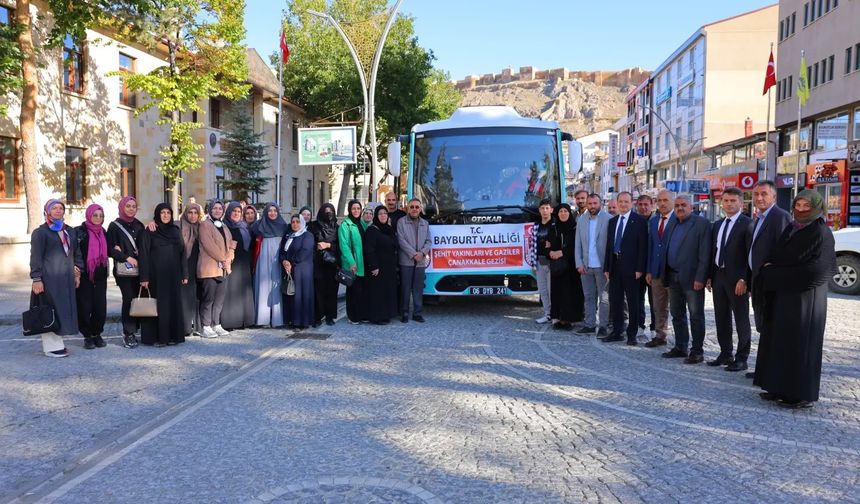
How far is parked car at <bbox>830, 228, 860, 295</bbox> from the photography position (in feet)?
45.8

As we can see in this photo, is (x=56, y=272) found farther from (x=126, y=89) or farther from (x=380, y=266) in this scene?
(x=126, y=89)

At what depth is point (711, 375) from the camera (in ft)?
23.1

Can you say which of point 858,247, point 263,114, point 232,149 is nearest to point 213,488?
point 858,247

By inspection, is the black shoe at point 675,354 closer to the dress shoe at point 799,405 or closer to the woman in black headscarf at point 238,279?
the dress shoe at point 799,405

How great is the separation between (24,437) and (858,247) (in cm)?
1483

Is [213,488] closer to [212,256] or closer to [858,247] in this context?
[212,256]

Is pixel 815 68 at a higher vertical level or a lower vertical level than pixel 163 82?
higher

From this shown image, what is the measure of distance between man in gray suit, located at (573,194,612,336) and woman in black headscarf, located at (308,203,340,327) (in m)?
3.60

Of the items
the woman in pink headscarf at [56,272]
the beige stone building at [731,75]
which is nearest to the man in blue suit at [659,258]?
the woman in pink headscarf at [56,272]

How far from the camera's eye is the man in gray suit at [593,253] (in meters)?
9.16

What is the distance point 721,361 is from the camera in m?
7.43

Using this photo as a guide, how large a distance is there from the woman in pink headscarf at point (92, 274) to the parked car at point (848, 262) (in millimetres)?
13541

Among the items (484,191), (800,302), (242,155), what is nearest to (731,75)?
(242,155)

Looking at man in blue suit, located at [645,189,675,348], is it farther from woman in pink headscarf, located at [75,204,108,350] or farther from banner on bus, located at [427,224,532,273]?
woman in pink headscarf, located at [75,204,108,350]
